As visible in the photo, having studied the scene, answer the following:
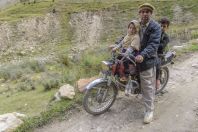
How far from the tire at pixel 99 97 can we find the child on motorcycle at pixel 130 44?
35 cm

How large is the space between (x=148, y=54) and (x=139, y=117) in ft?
4.32

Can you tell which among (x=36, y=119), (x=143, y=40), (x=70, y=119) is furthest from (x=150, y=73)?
(x=36, y=119)

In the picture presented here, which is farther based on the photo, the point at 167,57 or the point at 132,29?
the point at 167,57

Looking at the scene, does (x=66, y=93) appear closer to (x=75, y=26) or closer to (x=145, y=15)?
(x=145, y=15)

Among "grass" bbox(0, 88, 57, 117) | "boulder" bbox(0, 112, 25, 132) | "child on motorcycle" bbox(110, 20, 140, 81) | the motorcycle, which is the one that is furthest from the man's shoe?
"boulder" bbox(0, 112, 25, 132)

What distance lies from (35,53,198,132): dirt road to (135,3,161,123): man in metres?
0.27

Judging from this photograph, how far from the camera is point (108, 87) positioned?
23.8 ft

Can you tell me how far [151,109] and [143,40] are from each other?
4.24ft

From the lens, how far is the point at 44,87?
966 centimetres

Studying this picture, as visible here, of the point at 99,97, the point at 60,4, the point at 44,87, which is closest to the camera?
the point at 99,97

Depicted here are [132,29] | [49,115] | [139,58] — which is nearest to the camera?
[139,58]

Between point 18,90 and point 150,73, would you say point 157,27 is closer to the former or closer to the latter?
point 150,73

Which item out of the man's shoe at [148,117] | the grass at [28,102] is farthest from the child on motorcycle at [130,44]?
the grass at [28,102]

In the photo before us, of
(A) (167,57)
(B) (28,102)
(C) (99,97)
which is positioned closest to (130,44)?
(C) (99,97)
